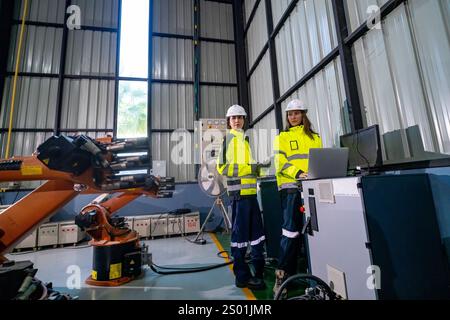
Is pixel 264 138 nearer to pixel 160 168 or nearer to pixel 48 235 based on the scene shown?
pixel 160 168

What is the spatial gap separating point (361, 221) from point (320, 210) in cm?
40

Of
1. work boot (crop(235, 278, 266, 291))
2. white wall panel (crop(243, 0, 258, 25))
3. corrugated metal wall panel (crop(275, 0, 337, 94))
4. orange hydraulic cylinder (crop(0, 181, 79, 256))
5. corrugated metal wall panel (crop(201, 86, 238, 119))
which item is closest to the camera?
orange hydraulic cylinder (crop(0, 181, 79, 256))

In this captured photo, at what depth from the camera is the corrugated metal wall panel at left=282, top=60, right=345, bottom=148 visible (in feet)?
10.6

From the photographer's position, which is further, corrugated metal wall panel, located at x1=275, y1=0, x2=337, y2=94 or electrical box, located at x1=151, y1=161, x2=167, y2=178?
electrical box, located at x1=151, y1=161, x2=167, y2=178

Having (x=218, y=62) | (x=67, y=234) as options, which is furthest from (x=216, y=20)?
(x=67, y=234)

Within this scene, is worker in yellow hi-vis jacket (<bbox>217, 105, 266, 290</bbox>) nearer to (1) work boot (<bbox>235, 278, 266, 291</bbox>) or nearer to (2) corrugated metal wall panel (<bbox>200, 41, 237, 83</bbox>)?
(1) work boot (<bbox>235, 278, 266, 291</bbox>)

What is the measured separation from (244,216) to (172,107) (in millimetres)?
5631

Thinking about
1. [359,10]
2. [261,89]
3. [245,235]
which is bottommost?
[245,235]

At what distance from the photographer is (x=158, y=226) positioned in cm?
558

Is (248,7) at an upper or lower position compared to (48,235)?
upper

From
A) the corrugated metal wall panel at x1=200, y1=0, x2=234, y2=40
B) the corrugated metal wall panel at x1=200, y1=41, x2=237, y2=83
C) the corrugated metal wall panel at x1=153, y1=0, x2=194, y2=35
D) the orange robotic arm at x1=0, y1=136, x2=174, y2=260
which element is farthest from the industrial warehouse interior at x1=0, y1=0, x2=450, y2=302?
the corrugated metal wall panel at x1=200, y1=0, x2=234, y2=40

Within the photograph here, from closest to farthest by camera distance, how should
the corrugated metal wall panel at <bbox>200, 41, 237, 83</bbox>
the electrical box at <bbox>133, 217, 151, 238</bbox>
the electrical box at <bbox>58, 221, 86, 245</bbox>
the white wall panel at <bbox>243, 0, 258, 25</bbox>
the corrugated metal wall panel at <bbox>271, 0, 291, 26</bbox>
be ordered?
the corrugated metal wall panel at <bbox>271, 0, 291, 26</bbox> < the electrical box at <bbox>58, 221, 86, 245</bbox> < the electrical box at <bbox>133, 217, 151, 238</bbox> < the white wall panel at <bbox>243, 0, 258, 25</bbox> < the corrugated metal wall panel at <bbox>200, 41, 237, 83</bbox>

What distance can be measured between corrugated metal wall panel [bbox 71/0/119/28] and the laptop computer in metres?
8.21

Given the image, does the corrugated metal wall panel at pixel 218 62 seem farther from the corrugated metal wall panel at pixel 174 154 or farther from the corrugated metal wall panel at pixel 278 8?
the corrugated metal wall panel at pixel 278 8
